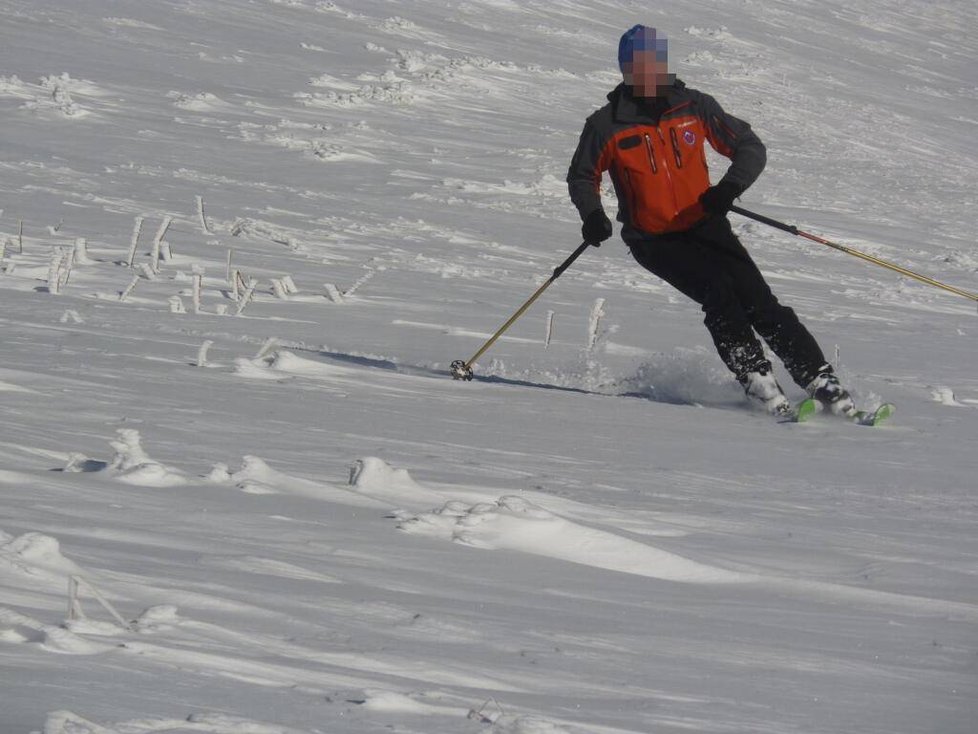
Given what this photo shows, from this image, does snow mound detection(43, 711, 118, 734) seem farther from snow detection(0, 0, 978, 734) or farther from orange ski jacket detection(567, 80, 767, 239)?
orange ski jacket detection(567, 80, 767, 239)

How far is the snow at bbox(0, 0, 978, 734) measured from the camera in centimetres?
198

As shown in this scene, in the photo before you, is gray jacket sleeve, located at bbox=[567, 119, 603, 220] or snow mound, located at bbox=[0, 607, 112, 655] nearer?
snow mound, located at bbox=[0, 607, 112, 655]

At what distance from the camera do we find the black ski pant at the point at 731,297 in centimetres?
563

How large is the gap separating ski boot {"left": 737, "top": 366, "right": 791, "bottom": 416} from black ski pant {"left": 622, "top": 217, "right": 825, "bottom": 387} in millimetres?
24

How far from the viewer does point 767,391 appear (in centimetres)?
555

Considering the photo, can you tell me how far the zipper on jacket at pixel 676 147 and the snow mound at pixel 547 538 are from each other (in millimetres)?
2974

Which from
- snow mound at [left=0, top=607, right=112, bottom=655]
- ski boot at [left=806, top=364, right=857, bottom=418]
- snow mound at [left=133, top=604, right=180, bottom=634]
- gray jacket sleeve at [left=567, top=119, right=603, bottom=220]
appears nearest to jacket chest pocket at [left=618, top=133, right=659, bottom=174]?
gray jacket sleeve at [left=567, top=119, right=603, bottom=220]

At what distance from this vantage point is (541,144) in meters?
17.2

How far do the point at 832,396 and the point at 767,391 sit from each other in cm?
25

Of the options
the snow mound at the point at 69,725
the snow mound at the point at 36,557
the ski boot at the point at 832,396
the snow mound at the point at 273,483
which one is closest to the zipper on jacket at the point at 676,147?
the ski boot at the point at 832,396

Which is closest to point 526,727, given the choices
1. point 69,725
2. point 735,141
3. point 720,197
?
point 69,725

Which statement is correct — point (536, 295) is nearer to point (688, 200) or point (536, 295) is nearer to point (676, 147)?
point (688, 200)

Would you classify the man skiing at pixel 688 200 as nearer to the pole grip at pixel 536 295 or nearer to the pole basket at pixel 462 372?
the pole grip at pixel 536 295

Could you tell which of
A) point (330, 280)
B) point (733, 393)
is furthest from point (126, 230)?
point (733, 393)
